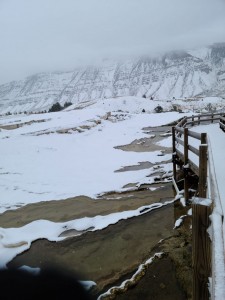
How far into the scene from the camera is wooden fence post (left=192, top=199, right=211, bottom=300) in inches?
63.8

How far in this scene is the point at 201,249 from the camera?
68.5 inches

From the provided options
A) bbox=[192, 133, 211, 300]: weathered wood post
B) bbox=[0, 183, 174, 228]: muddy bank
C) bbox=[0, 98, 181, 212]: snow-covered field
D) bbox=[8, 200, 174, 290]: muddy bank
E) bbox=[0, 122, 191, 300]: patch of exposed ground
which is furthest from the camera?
bbox=[0, 98, 181, 212]: snow-covered field

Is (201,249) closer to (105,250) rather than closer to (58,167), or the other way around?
(105,250)

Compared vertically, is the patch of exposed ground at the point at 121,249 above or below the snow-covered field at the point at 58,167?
above

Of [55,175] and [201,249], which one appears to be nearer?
[201,249]

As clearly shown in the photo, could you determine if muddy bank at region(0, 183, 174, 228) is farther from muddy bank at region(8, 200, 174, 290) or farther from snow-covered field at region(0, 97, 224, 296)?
muddy bank at region(8, 200, 174, 290)

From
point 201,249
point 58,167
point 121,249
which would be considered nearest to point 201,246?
point 201,249

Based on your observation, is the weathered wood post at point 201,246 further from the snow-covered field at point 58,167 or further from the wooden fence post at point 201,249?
the snow-covered field at point 58,167

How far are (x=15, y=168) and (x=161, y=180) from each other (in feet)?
28.5

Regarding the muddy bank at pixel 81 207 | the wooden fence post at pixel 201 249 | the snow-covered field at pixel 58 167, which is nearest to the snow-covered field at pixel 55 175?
the snow-covered field at pixel 58 167

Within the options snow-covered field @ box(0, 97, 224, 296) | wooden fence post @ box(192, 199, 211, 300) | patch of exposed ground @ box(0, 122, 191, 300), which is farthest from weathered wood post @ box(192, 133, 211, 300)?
snow-covered field @ box(0, 97, 224, 296)

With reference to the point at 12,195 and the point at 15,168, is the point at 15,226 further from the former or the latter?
the point at 15,168

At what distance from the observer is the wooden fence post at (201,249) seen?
1621 millimetres

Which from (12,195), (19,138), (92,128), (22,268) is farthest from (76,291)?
(92,128)
